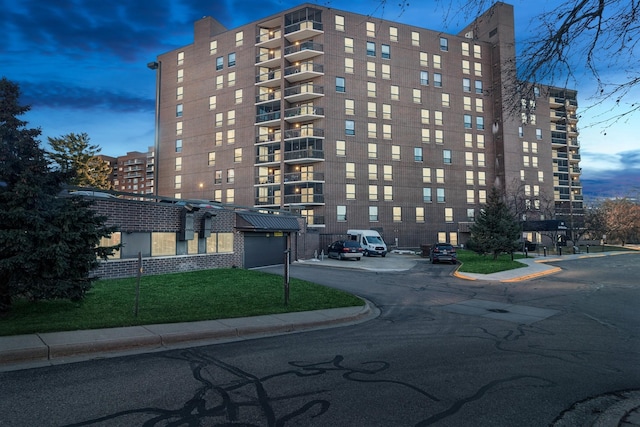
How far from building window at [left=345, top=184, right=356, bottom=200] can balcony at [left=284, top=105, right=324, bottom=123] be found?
8.71 metres

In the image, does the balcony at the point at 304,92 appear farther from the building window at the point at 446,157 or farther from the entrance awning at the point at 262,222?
the entrance awning at the point at 262,222

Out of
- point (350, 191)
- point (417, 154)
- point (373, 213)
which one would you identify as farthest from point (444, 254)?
point (417, 154)

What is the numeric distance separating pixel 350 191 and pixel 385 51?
1882 cm

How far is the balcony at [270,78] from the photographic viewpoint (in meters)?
45.8

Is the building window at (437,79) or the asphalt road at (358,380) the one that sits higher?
the building window at (437,79)

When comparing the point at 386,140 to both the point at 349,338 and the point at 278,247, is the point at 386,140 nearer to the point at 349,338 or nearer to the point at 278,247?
the point at 278,247

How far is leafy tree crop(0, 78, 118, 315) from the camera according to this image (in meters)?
7.59

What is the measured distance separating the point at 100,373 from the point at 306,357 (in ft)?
10.3

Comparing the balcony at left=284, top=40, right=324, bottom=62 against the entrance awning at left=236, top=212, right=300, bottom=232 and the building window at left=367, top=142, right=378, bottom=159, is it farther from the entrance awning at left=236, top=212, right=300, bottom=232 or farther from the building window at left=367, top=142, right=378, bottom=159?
the entrance awning at left=236, top=212, right=300, bottom=232

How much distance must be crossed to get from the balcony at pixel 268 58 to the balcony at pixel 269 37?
37.9 inches

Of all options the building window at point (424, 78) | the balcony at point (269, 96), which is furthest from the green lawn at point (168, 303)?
the building window at point (424, 78)

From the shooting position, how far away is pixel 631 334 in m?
8.60

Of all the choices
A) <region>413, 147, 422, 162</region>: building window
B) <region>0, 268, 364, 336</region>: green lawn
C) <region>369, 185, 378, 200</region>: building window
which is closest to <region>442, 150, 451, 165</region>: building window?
<region>413, 147, 422, 162</region>: building window

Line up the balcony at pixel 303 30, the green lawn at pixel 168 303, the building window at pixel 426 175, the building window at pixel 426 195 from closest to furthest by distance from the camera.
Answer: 1. the green lawn at pixel 168 303
2. the balcony at pixel 303 30
3. the building window at pixel 426 195
4. the building window at pixel 426 175
